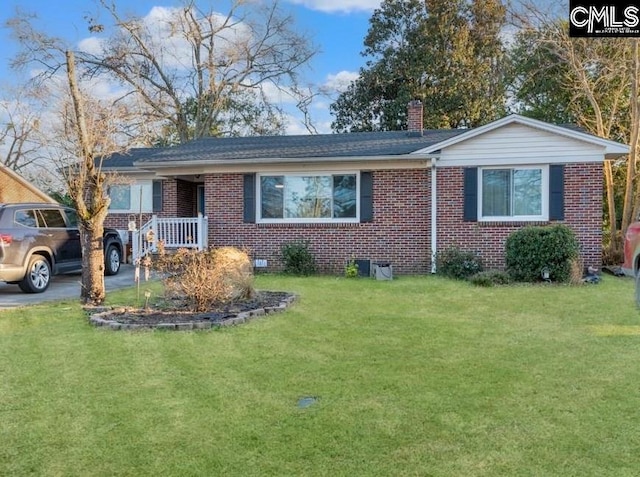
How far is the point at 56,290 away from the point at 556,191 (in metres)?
10.7

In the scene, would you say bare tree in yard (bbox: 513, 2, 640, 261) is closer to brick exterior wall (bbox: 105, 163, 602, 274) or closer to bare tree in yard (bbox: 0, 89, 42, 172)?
brick exterior wall (bbox: 105, 163, 602, 274)

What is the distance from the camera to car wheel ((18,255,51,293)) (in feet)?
32.0

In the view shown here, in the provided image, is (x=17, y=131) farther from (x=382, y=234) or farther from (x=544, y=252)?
(x=544, y=252)

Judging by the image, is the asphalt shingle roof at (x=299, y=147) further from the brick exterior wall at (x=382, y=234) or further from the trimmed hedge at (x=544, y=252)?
the trimmed hedge at (x=544, y=252)

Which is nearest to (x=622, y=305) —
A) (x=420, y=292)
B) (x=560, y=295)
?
(x=560, y=295)

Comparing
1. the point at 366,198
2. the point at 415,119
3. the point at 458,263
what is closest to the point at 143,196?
the point at 366,198

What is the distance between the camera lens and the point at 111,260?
12.7 m

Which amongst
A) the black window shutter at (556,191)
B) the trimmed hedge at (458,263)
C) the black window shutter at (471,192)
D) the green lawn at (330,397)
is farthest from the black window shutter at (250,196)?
the black window shutter at (556,191)

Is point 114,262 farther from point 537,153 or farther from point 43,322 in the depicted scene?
point 537,153

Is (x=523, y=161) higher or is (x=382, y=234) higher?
(x=523, y=161)

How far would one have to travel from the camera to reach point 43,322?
23.0 feet

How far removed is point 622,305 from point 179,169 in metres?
10.5

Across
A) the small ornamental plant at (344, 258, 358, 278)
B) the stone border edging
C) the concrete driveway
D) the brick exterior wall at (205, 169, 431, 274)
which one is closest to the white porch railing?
the concrete driveway

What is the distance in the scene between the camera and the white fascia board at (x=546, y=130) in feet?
38.2
